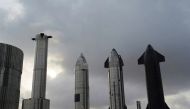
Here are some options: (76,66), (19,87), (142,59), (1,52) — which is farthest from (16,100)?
(142,59)

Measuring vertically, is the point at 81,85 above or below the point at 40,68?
below

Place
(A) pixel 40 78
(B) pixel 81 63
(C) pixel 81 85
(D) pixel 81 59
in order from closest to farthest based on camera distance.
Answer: (C) pixel 81 85, (B) pixel 81 63, (A) pixel 40 78, (D) pixel 81 59

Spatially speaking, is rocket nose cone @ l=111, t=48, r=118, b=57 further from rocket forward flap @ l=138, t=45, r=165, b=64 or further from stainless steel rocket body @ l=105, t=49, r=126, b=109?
rocket forward flap @ l=138, t=45, r=165, b=64

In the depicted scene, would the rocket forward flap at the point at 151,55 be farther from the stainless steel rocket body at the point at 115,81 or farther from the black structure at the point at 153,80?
the stainless steel rocket body at the point at 115,81

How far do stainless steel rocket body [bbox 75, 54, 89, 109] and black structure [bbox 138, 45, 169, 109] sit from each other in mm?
49243

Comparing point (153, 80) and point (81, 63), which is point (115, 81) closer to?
point (81, 63)

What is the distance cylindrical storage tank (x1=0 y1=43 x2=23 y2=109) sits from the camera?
382 feet

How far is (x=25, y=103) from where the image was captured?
98500mm

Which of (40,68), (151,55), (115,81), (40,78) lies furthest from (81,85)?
(151,55)

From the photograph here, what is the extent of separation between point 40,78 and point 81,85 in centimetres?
1617

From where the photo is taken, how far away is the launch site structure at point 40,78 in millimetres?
97125

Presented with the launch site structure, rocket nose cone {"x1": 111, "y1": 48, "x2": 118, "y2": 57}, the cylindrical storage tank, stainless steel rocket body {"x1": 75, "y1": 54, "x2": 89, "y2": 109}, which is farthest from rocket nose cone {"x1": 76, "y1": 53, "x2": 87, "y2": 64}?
the cylindrical storage tank

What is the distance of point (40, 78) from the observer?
10094cm

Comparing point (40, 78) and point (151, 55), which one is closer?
point (151, 55)
